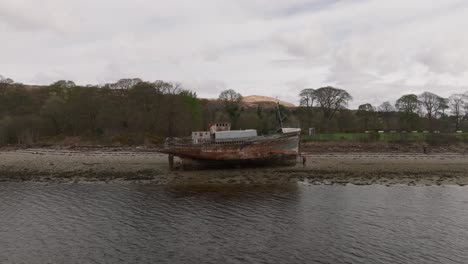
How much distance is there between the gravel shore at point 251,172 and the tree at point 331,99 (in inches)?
1907

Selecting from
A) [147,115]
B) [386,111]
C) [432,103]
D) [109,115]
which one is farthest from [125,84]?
[432,103]

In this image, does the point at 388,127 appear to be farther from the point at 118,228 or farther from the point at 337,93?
the point at 118,228

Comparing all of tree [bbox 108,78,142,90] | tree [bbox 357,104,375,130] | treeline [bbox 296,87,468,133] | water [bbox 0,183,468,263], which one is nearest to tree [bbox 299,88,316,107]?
treeline [bbox 296,87,468,133]

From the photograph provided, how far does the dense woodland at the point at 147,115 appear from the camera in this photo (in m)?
74.3

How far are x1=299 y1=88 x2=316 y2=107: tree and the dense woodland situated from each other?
2072 millimetres

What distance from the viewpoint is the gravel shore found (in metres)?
32.0

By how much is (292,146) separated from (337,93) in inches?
2293

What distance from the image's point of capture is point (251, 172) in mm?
36344

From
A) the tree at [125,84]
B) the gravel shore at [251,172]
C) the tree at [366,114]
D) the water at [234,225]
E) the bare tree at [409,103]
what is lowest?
the water at [234,225]

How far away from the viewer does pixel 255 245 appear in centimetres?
1560

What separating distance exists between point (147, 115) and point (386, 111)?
210ft

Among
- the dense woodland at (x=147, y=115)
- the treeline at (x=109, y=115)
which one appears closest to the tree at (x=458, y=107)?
the dense woodland at (x=147, y=115)

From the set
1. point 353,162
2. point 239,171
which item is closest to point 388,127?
point 353,162

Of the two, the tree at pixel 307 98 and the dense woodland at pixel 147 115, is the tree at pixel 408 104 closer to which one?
the dense woodland at pixel 147 115
